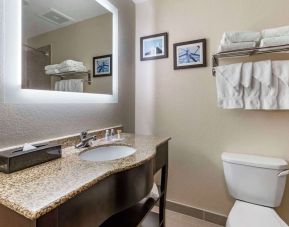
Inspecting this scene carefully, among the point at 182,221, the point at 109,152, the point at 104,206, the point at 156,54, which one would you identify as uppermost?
the point at 156,54

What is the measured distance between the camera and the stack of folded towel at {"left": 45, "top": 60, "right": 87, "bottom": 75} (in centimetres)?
120

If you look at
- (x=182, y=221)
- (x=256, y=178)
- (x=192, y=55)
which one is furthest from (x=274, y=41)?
(x=182, y=221)

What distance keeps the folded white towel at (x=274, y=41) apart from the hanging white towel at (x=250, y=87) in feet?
0.50

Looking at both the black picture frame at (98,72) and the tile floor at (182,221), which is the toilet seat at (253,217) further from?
the black picture frame at (98,72)

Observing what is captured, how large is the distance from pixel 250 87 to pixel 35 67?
1468mm

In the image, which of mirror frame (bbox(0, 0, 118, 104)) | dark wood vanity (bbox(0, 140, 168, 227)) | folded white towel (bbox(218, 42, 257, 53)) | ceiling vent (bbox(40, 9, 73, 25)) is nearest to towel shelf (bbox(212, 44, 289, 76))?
folded white towel (bbox(218, 42, 257, 53))

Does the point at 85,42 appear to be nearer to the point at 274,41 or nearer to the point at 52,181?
the point at 52,181

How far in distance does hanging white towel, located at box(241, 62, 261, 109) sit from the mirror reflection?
3.59 feet

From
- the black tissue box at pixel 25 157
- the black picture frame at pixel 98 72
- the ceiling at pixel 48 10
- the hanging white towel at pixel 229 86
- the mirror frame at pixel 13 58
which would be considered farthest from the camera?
the black picture frame at pixel 98 72

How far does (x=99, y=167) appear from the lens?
2.74 ft

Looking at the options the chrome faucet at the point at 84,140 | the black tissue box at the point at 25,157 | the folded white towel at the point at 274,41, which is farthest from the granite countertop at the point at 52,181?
the folded white towel at the point at 274,41

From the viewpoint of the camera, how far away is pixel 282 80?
131 centimetres

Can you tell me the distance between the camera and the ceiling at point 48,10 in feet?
3.44

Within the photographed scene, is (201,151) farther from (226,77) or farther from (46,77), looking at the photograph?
(46,77)
